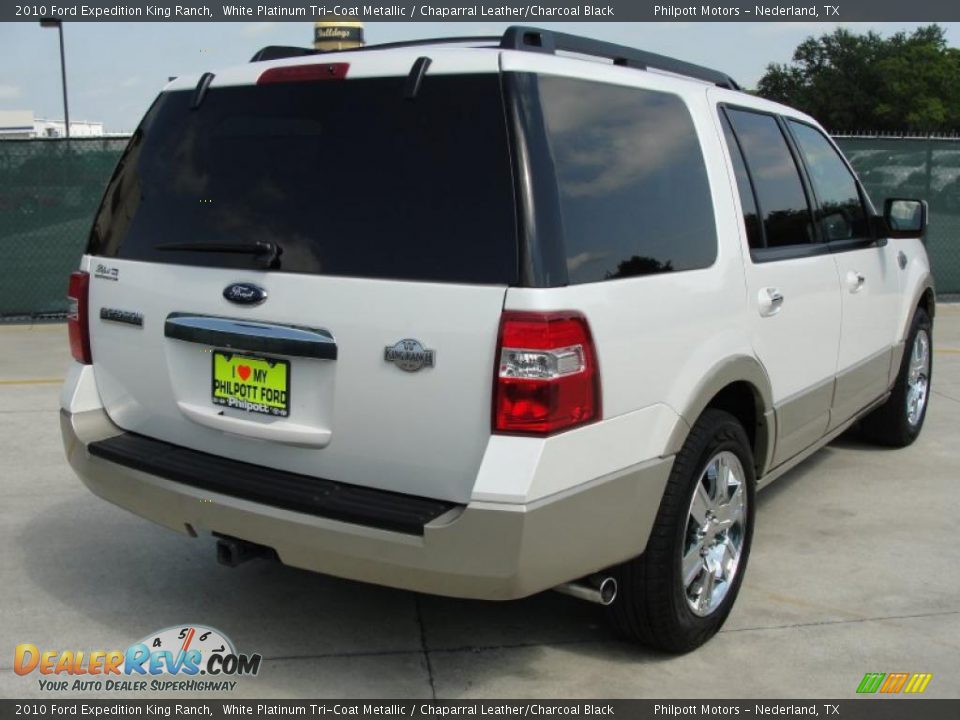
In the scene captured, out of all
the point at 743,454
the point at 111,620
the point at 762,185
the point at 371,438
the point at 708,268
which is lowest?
the point at 111,620

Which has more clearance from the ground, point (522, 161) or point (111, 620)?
point (522, 161)

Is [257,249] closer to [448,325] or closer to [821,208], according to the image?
[448,325]

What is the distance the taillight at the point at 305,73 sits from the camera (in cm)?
319

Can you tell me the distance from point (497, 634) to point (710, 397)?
1.14 metres

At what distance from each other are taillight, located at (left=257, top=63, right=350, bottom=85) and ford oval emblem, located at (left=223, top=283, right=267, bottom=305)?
2.22ft

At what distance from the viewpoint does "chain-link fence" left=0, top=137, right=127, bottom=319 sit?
11.0 m

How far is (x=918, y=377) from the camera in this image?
630cm

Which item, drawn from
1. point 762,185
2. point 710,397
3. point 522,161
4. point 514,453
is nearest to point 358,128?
point 522,161

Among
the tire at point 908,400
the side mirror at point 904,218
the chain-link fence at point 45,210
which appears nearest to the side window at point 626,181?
the side mirror at point 904,218

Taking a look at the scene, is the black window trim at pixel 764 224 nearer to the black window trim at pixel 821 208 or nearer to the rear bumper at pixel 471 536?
the black window trim at pixel 821 208

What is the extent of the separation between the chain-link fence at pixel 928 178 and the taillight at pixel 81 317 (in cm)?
1048

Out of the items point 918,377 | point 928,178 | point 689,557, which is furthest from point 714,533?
point 928,178

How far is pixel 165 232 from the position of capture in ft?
11.5

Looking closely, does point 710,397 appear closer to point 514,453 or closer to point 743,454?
point 743,454
